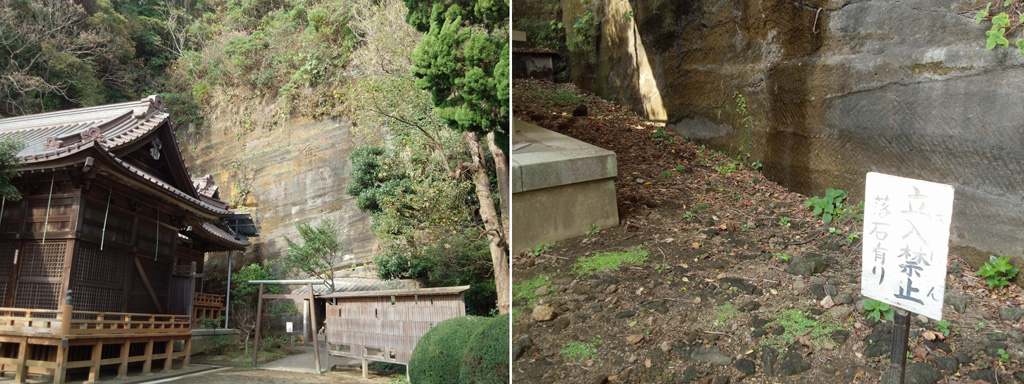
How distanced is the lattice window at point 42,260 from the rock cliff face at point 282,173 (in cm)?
153

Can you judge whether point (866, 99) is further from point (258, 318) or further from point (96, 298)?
point (96, 298)

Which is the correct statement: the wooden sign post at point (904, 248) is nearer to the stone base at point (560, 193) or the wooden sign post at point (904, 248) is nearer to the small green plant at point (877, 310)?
the small green plant at point (877, 310)

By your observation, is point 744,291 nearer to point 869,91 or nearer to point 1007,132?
point 869,91

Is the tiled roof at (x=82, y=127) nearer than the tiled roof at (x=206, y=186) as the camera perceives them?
Yes

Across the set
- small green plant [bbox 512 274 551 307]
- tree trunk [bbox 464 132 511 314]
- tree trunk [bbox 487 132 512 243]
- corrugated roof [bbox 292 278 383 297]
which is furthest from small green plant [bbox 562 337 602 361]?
corrugated roof [bbox 292 278 383 297]

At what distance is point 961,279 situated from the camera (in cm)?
191

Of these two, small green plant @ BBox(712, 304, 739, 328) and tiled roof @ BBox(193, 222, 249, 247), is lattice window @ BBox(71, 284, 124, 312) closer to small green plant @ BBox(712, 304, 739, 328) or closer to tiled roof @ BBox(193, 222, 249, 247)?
tiled roof @ BBox(193, 222, 249, 247)

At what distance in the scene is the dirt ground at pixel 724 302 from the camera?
1757mm

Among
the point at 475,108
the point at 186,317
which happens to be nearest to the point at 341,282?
the point at 186,317

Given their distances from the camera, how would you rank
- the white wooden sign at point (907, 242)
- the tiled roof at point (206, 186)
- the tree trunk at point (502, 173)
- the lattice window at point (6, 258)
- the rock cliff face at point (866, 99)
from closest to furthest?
the white wooden sign at point (907, 242)
the rock cliff face at point (866, 99)
the tree trunk at point (502, 173)
the lattice window at point (6, 258)
the tiled roof at point (206, 186)

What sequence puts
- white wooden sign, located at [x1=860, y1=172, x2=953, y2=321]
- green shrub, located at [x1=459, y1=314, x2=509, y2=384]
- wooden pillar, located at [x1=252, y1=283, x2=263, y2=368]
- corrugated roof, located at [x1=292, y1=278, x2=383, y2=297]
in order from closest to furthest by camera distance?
white wooden sign, located at [x1=860, y1=172, x2=953, y2=321], green shrub, located at [x1=459, y1=314, x2=509, y2=384], corrugated roof, located at [x1=292, y1=278, x2=383, y2=297], wooden pillar, located at [x1=252, y1=283, x2=263, y2=368]

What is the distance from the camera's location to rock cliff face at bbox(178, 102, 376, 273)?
16.8 ft

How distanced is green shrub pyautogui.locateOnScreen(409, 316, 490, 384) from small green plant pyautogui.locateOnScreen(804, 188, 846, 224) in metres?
2.23

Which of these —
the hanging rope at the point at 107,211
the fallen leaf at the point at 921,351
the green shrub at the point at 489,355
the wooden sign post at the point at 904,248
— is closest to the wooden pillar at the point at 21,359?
the hanging rope at the point at 107,211
